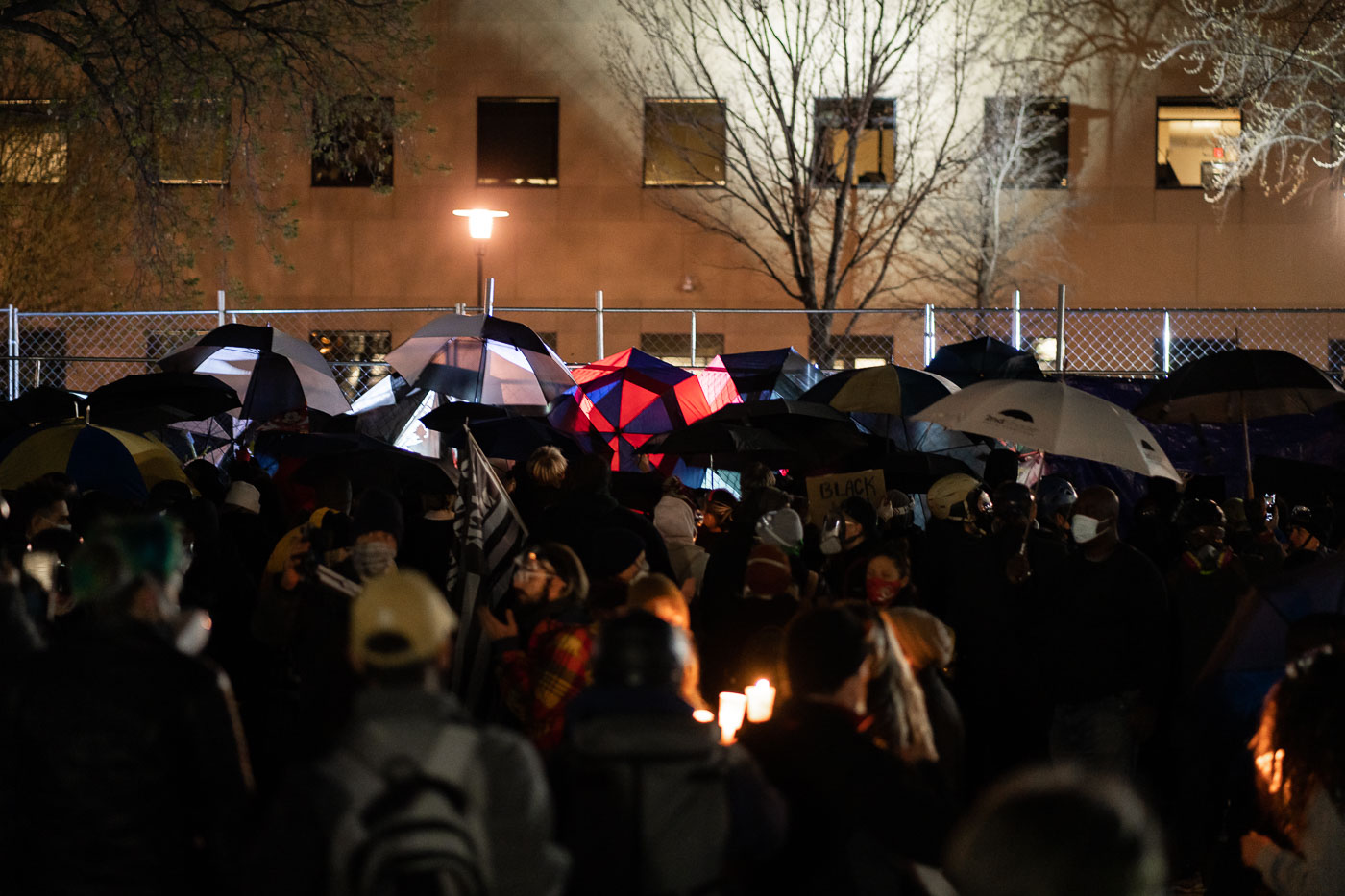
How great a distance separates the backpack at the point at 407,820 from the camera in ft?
9.94

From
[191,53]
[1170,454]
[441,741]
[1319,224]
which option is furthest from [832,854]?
[1319,224]

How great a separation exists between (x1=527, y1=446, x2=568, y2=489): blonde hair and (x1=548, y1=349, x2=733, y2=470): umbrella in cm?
392

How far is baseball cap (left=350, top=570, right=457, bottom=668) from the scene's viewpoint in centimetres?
323

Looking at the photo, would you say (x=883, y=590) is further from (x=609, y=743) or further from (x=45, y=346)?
(x=45, y=346)

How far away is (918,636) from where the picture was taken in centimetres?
514

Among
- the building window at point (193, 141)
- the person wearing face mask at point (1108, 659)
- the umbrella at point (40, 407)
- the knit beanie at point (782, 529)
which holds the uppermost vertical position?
the building window at point (193, 141)

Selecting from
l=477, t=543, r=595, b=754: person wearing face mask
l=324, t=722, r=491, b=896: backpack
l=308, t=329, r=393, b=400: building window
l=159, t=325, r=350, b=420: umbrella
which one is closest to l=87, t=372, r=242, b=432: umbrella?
l=159, t=325, r=350, b=420: umbrella

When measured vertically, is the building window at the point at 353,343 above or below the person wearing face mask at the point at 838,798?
above

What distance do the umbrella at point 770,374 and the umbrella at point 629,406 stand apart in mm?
463

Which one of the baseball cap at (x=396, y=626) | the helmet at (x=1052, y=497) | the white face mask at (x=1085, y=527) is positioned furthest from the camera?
the helmet at (x=1052, y=497)

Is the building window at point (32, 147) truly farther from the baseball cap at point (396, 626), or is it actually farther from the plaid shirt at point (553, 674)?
the baseball cap at point (396, 626)

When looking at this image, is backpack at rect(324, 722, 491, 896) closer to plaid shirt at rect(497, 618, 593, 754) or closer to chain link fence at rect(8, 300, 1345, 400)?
plaid shirt at rect(497, 618, 593, 754)

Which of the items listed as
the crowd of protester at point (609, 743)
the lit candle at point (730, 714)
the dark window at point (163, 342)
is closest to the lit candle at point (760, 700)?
the lit candle at point (730, 714)

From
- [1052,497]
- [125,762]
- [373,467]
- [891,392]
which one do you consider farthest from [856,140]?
[125,762]
